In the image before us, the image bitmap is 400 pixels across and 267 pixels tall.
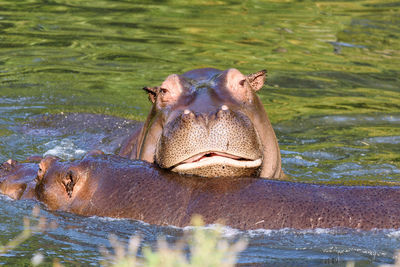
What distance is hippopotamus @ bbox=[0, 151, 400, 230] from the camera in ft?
13.4

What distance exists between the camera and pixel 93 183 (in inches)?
174

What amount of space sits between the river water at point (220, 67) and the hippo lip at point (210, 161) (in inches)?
18.3

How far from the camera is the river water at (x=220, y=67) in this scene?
4.21m

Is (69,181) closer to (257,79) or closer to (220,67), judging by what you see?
(257,79)

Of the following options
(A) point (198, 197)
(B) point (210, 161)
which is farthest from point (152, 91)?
(A) point (198, 197)

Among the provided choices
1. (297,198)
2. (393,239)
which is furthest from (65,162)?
(393,239)

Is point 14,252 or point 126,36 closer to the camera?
point 14,252

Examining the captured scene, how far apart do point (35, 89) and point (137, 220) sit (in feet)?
19.6

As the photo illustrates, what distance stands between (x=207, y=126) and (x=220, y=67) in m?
6.66

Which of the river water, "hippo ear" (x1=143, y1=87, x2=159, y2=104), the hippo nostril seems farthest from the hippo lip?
"hippo ear" (x1=143, y1=87, x2=159, y2=104)

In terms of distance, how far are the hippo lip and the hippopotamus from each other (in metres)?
0.08

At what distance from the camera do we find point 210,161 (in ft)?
14.7

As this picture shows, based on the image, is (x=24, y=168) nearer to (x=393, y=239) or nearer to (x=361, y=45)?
(x=393, y=239)

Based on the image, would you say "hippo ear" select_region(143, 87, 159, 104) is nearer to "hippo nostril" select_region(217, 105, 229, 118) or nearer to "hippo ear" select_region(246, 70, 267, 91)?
"hippo ear" select_region(246, 70, 267, 91)
